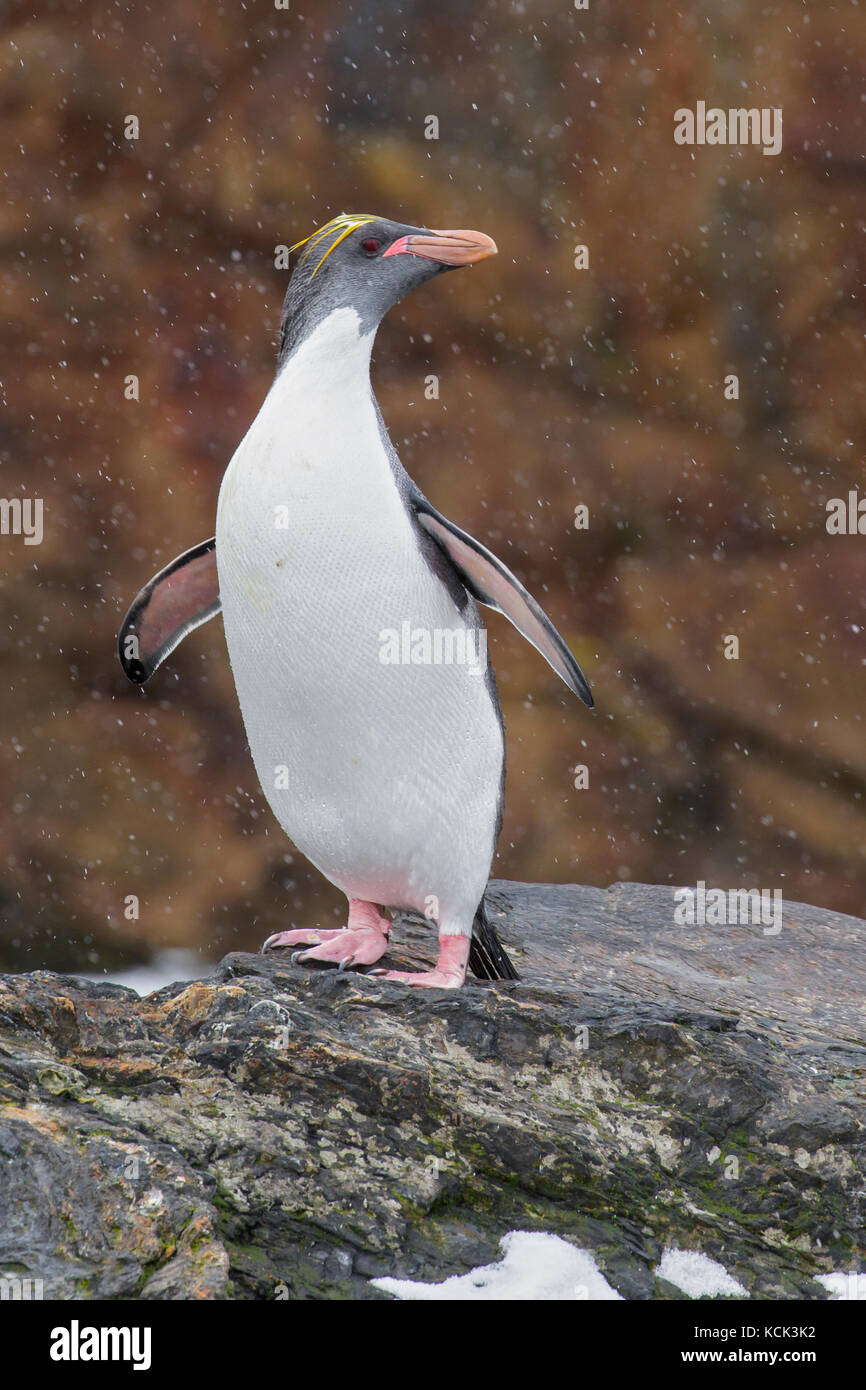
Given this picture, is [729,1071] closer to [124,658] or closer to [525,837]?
[124,658]

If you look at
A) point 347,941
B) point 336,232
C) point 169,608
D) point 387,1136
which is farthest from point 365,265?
point 387,1136

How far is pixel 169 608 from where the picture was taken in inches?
103

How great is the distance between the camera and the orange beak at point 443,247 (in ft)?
7.68

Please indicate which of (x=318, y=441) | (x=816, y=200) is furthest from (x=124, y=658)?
(x=816, y=200)

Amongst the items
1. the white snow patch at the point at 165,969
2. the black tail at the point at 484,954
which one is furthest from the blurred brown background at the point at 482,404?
the black tail at the point at 484,954

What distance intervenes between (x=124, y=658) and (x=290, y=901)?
10.5 ft

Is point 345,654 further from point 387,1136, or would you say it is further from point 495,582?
point 387,1136

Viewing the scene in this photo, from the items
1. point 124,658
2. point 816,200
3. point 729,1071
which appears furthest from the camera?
point 816,200

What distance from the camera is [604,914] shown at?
3.30 m

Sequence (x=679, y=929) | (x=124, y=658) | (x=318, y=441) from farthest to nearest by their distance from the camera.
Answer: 1. (x=679, y=929)
2. (x=124, y=658)
3. (x=318, y=441)

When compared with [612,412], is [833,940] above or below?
below

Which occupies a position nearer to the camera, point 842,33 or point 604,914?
Answer: point 604,914

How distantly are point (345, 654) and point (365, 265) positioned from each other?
0.68 meters

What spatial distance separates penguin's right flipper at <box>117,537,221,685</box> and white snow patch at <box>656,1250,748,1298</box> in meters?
1.48
